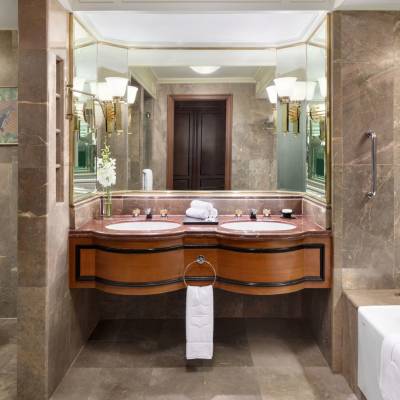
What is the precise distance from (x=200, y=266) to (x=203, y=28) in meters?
1.60

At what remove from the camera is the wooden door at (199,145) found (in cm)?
319

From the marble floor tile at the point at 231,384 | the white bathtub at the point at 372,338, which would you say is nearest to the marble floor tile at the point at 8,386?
the marble floor tile at the point at 231,384

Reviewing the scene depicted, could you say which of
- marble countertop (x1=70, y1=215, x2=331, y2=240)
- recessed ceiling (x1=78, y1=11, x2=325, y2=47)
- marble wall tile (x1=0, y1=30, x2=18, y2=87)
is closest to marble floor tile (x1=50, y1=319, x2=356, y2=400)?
marble countertop (x1=70, y1=215, x2=331, y2=240)

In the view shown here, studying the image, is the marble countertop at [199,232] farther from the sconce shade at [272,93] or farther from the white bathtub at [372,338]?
the sconce shade at [272,93]

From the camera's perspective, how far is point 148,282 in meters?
2.47

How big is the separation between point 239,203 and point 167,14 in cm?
140

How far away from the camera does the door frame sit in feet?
10.5

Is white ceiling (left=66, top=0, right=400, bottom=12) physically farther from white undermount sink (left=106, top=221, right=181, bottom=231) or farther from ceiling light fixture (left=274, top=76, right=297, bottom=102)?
white undermount sink (left=106, top=221, right=181, bottom=231)

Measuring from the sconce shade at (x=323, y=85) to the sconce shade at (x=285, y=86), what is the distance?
45 cm

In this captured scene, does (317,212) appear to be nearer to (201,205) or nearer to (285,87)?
(201,205)

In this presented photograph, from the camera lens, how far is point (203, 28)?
291cm

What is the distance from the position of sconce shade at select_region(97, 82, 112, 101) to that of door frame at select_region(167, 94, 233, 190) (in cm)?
45

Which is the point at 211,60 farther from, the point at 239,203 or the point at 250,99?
the point at 239,203

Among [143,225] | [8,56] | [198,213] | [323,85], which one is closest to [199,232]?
[198,213]
